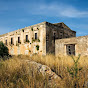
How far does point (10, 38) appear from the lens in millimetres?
20938

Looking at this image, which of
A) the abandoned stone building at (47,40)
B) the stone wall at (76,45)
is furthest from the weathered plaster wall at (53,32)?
the stone wall at (76,45)

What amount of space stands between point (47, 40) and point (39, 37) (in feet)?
4.78

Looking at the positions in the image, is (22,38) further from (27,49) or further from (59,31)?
(59,31)

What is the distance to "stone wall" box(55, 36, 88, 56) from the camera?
11885 mm

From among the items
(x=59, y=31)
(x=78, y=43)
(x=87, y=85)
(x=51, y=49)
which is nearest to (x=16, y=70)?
(x=87, y=85)

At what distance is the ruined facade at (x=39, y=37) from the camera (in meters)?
14.6

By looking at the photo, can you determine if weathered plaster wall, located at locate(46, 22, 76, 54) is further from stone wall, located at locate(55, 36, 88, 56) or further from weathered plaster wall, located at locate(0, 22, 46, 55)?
stone wall, located at locate(55, 36, 88, 56)

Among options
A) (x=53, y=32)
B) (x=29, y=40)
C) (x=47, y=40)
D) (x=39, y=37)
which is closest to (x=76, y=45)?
(x=47, y=40)

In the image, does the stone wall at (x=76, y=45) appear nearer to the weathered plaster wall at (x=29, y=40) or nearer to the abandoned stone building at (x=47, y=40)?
the abandoned stone building at (x=47, y=40)

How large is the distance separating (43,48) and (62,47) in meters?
2.87

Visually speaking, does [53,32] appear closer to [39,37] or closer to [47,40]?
[47,40]

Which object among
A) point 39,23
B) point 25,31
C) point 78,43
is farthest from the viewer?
point 25,31

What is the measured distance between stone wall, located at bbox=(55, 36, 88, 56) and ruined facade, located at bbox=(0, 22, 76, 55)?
1015mm

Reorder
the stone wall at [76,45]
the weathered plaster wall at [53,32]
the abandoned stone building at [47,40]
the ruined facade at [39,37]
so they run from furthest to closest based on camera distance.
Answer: the weathered plaster wall at [53,32], the ruined facade at [39,37], the abandoned stone building at [47,40], the stone wall at [76,45]
